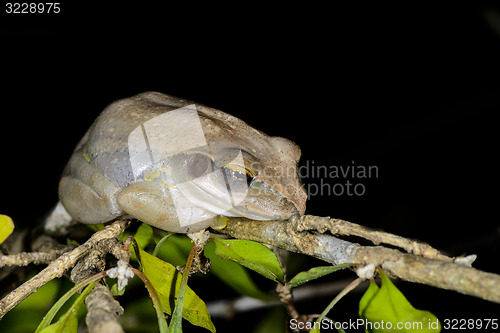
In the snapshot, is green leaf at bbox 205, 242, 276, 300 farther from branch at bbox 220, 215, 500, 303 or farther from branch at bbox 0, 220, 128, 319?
branch at bbox 0, 220, 128, 319

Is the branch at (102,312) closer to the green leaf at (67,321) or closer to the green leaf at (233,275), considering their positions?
the green leaf at (67,321)

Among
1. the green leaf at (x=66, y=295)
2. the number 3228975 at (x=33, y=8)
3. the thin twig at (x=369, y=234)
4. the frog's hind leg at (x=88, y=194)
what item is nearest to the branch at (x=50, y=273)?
the green leaf at (x=66, y=295)

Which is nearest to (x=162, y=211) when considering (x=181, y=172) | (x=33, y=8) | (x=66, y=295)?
(x=181, y=172)

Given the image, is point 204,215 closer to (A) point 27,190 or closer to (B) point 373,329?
(B) point 373,329

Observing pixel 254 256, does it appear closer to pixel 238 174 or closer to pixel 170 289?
pixel 170 289

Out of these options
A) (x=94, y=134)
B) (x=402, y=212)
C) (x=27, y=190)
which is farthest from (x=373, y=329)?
(x=27, y=190)

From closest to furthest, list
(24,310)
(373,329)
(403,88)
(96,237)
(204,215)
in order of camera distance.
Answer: (373,329) < (96,237) < (204,215) < (24,310) < (403,88)
